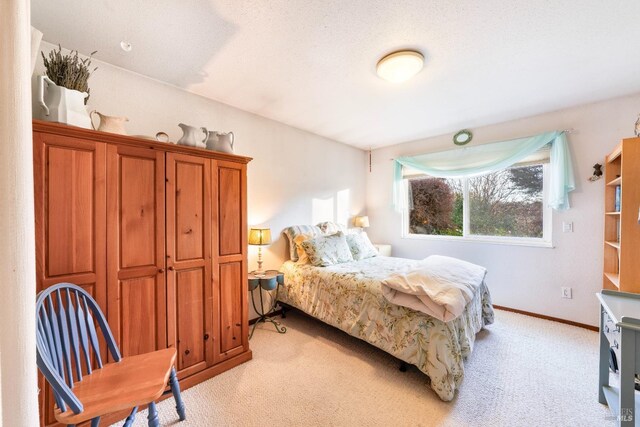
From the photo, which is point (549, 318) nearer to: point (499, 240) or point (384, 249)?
point (499, 240)

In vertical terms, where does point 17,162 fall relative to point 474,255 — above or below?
above

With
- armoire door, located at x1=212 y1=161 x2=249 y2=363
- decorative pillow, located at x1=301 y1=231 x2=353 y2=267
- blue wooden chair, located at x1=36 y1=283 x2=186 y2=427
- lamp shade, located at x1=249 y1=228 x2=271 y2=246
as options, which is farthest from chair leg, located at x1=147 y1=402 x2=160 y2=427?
decorative pillow, located at x1=301 y1=231 x2=353 y2=267

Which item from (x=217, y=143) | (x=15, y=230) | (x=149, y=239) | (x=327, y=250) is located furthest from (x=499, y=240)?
(x=15, y=230)

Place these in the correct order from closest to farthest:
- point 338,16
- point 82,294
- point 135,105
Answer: point 82,294 < point 338,16 < point 135,105

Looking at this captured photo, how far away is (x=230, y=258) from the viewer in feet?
6.82

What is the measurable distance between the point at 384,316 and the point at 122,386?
5.63 ft

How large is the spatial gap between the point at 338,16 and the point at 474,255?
332 cm

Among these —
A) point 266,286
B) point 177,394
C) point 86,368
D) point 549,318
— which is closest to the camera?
point 86,368

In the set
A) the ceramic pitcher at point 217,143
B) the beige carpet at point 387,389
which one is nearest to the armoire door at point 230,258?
the ceramic pitcher at point 217,143

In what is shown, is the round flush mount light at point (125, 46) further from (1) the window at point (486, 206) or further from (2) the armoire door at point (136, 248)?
(1) the window at point (486, 206)

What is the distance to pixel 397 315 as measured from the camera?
6.49ft

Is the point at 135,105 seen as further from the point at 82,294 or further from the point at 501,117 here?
the point at 501,117

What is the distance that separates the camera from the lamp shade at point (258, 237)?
2.72m

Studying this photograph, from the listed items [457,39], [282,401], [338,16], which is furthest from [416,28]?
[282,401]
